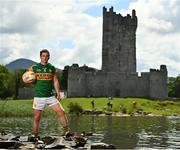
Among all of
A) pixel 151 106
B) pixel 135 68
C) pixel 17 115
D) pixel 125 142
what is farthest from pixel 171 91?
pixel 125 142

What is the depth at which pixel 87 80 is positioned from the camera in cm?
10531

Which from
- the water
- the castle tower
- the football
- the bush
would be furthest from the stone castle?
the football

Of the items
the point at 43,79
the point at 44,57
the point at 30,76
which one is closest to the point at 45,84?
the point at 43,79

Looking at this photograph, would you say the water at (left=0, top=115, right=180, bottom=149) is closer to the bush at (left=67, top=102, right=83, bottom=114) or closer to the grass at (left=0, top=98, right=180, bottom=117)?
the bush at (left=67, top=102, right=83, bottom=114)

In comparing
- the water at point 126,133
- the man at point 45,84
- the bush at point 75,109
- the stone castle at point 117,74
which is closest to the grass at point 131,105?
the bush at point 75,109

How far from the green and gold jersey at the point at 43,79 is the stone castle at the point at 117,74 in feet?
285

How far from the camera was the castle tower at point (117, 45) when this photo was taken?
10719 centimetres

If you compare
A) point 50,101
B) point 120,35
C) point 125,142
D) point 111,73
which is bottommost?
point 125,142

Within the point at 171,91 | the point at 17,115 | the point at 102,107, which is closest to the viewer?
the point at 17,115

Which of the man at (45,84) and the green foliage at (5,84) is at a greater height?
the green foliage at (5,84)

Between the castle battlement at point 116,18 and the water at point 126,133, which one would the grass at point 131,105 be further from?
the water at point 126,133

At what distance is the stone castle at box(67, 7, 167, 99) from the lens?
104 m

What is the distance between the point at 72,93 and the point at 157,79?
18.4 m

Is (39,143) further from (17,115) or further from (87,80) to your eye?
(87,80)
